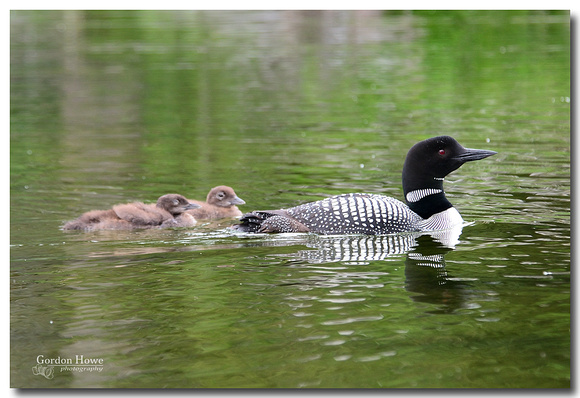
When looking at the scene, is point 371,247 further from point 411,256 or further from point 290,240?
point 290,240

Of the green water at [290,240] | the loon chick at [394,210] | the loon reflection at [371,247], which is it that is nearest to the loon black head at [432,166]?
the loon chick at [394,210]

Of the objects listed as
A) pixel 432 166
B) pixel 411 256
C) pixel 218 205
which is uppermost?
pixel 432 166

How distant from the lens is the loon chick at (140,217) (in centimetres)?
777

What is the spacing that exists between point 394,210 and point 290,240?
86 cm

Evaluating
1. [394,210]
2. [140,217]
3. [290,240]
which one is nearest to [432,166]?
[394,210]

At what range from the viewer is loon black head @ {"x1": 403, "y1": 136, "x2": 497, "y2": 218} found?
7.66 metres

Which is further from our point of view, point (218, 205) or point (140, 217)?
point (218, 205)

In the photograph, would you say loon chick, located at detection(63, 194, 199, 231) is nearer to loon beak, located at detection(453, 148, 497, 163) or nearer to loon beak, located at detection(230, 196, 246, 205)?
loon beak, located at detection(230, 196, 246, 205)

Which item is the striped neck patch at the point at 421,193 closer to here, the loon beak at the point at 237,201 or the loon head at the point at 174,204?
the loon beak at the point at 237,201

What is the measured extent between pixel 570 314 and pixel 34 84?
611 inches

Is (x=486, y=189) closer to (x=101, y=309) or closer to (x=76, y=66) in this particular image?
(x=101, y=309)

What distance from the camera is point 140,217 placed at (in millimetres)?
7922

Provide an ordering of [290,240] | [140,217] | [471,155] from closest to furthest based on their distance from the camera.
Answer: [290,240]
[471,155]
[140,217]

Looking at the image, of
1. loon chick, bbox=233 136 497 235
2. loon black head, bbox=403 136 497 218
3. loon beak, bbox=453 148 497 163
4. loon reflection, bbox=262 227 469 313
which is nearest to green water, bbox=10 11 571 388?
loon reflection, bbox=262 227 469 313
